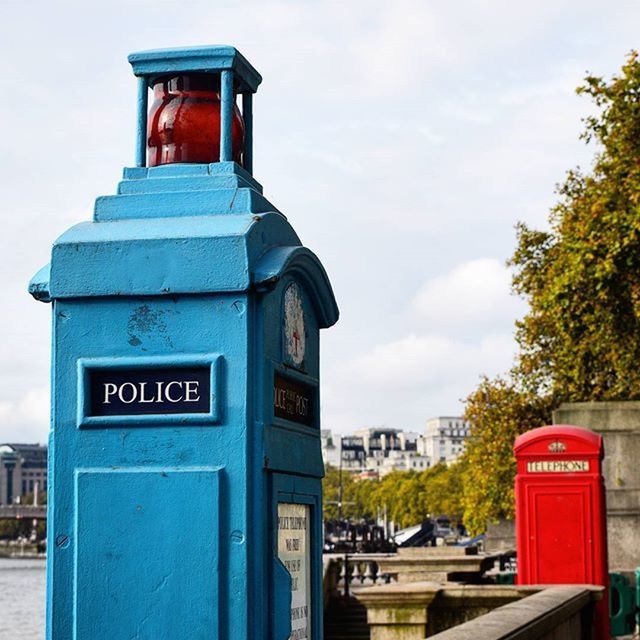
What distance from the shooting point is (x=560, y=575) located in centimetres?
1295

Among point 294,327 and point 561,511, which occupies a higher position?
point 294,327

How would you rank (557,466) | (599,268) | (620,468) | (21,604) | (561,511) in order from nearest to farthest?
(561,511), (557,466), (620,468), (599,268), (21,604)

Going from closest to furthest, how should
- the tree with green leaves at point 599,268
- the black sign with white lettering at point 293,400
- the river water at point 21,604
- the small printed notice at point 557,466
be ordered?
the black sign with white lettering at point 293,400, the small printed notice at point 557,466, the tree with green leaves at point 599,268, the river water at point 21,604

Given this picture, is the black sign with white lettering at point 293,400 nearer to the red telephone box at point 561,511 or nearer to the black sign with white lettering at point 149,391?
the black sign with white lettering at point 149,391

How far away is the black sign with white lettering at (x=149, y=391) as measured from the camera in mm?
3900

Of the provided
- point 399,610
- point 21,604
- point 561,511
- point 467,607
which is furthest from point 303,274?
point 21,604

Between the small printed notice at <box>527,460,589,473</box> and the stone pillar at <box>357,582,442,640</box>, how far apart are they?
268 cm

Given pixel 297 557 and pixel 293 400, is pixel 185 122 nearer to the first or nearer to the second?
pixel 293 400

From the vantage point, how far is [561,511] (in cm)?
1289

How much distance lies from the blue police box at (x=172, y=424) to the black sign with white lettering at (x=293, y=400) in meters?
0.01

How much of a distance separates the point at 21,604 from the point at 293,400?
266 feet

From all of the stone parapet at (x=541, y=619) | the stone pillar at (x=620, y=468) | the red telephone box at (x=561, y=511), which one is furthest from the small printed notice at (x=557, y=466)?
the stone pillar at (x=620, y=468)

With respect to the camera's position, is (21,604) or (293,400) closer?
(293,400)

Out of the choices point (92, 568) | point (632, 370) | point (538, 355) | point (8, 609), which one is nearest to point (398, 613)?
point (92, 568)
